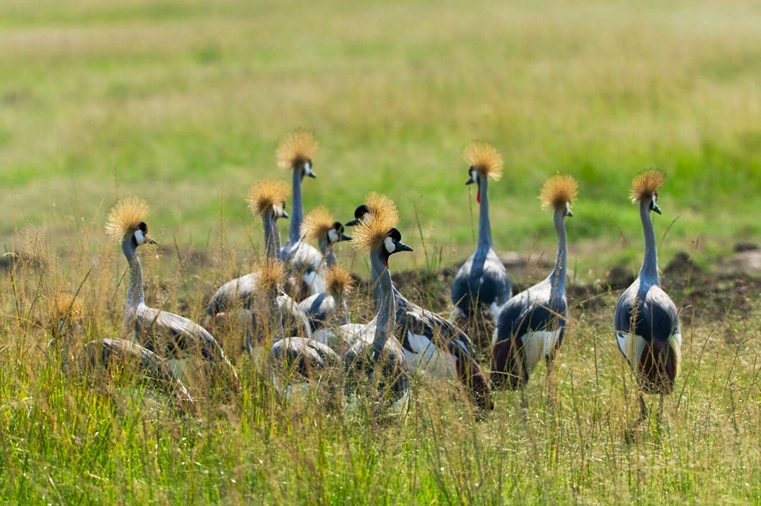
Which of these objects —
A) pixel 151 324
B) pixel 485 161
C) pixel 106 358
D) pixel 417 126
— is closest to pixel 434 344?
pixel 151 324

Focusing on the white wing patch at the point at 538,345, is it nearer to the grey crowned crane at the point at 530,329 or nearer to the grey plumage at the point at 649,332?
the grey crowned crane at the point at 530,329

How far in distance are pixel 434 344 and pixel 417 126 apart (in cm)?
961

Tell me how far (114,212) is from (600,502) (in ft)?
9.21

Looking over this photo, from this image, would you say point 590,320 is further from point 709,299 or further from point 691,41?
point 691,41

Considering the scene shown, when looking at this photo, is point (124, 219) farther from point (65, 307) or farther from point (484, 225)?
point (484, 225)

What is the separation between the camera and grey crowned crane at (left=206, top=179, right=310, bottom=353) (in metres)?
4.79

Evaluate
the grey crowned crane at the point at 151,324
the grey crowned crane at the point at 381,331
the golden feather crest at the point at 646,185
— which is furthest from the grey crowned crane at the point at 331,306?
the golden feather crest at the point at 646,185

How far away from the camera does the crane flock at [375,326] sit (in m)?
4.50

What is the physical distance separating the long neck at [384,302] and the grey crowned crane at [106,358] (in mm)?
879

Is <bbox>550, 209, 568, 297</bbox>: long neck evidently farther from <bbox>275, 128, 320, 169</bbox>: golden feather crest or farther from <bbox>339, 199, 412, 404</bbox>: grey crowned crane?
<bbox>275, 128, 320, 169</bbox>: golden feather crest

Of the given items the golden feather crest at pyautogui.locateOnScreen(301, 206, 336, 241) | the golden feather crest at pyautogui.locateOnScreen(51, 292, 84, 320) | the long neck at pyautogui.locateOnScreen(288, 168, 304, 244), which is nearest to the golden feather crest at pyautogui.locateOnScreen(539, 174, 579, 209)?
the golden feather crest at pyautogui.locateOnScreen(301, 206, 336, 241)

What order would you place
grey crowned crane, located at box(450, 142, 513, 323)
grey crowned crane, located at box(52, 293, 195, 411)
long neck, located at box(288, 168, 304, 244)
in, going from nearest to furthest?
grey crowned crane, located at box(52, 293, 195, 411)
grey crowned crane, located at box(450, 142, 513, 323)
long neck, located at box(288, 168, 304, 244)

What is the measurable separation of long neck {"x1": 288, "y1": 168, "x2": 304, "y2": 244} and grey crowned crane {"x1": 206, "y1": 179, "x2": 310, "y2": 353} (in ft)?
2.17

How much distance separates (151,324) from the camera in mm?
4988
